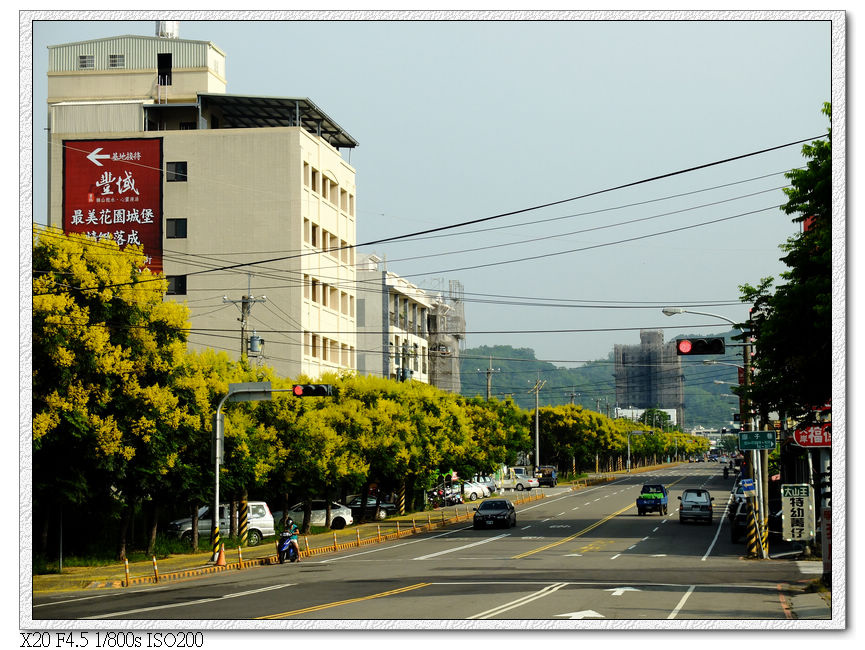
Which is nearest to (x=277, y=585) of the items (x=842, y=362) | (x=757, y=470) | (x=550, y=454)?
(x=842, y=362)

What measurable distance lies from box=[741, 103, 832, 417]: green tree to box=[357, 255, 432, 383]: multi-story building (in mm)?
65406

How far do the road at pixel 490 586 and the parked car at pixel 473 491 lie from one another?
113ft

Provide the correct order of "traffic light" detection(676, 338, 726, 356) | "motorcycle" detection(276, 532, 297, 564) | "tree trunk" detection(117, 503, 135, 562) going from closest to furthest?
1. "traffic light" detection(676, 338, 726, 356)
2. "tree trunk" detection(117, 503, 135, 562)
3. "motorcycle" detection(276, 532, 297, 564)

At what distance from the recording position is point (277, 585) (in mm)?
28406

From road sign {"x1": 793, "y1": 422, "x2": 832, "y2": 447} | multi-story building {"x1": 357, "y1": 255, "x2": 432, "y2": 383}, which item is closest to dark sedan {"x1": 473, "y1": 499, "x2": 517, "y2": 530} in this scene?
road sign {"x1": 793, "y1": 422, "x2": 832, "y2": 447}

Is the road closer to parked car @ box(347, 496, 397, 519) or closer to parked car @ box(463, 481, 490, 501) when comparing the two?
parked car @ box(347, 496, 397, 519)

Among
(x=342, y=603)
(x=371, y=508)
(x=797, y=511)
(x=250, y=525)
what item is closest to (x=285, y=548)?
(x=250, y=525)

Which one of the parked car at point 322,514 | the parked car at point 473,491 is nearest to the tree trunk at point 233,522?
the parked car at point 322,514

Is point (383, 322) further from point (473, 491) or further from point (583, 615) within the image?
point (583, 615)

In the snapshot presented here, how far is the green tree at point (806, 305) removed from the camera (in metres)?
21.1

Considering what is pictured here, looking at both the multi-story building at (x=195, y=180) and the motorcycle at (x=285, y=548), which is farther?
the multi-story building at (x=195, y=180)

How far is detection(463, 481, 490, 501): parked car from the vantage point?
86062 mm

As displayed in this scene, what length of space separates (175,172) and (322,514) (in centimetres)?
2367

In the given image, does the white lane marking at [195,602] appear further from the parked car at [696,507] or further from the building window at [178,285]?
the building window at [178,285]
